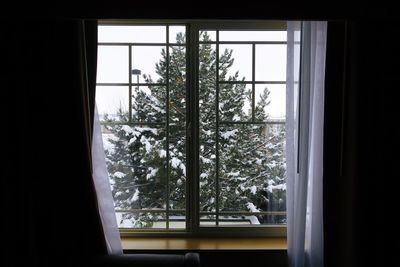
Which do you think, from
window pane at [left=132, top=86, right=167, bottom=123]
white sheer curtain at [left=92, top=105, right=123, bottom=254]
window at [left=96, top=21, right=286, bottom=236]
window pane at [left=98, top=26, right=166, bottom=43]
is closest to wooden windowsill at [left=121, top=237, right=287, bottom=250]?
window at [left=96, top=21, right=286, bottom=236]

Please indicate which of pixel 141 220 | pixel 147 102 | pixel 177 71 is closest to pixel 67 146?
pixel 147 102

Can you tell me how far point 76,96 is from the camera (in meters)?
1.91

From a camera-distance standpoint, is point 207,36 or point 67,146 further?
point 207,36

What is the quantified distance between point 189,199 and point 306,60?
1079mm

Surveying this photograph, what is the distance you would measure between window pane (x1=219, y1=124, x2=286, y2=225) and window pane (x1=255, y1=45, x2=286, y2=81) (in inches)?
12.1

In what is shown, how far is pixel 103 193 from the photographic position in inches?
80.2

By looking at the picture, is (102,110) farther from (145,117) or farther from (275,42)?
(275,42)

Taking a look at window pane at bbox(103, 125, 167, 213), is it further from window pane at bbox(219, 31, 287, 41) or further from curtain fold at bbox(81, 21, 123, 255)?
window pane at bbox(219, 31, 287, 41)

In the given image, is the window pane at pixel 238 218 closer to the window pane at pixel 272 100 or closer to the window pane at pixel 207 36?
the window pane at pixel 272 100

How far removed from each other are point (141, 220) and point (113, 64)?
3.24 ft

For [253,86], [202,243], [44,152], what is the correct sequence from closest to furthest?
[44,152], [202,243], [253,86]

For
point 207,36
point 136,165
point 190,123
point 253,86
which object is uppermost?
point 207,36

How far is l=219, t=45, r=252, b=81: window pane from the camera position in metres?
2.35

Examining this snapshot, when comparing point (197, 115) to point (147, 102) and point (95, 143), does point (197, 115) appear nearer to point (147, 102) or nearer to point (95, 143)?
point (147, 102)
